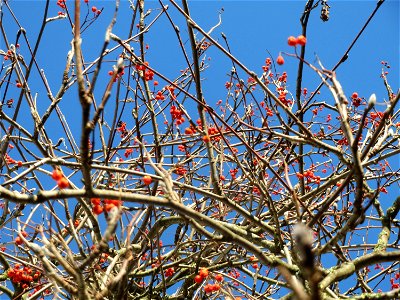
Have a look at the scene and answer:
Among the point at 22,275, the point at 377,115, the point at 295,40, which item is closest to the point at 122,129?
the point at 22,275

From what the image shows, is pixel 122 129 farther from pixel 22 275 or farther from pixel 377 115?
pixel 377 115

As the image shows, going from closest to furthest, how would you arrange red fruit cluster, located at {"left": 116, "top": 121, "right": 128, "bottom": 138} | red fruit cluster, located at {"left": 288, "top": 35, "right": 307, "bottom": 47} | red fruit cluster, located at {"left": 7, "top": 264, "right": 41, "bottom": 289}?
1. red fruit cluster, located at {"left": 288, "top": 35, "right": 307, "bottom": 47}
2. red fruit cluster, located at {"left": 7, "top": 264, "right": 41, "bottom": 289}
3. red fruit cluster, located at {"left": 116, "top": 121, "right": 128, "bottom": 138}

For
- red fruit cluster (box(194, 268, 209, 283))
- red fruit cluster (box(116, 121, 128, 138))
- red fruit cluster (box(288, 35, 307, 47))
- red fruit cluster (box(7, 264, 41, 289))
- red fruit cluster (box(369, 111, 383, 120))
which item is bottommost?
red fruit cluster (box(7, 264, 41, 289))

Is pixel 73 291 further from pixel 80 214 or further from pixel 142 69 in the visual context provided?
pixel 80 214

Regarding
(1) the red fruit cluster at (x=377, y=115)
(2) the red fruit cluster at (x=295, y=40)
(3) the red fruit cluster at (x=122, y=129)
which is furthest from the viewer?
(3) the red fruit cluster at (x=122, y=129)

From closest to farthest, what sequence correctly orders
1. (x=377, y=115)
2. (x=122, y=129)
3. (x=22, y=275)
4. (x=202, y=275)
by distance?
(x=202, y=275) → (x=22, y=275) → (x=377, y=115) → (x=122, y=129)

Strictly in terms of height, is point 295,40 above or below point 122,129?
below

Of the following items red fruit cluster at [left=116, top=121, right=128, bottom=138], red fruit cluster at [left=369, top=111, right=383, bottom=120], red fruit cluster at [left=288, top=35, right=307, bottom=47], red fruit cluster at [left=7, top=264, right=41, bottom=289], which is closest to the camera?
red fruit cluster at [left=288, top=35, right=307, bottom=47]

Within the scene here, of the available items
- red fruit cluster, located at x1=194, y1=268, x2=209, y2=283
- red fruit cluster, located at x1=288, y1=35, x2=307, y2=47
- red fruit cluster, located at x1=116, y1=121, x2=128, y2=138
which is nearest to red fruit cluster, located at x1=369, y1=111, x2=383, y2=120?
red fruit cluster, located at x1=288, y1=35, x2=307, y2=47

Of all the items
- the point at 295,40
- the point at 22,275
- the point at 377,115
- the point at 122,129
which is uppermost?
the point at 377,115

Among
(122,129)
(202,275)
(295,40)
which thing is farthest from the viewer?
(122,129)

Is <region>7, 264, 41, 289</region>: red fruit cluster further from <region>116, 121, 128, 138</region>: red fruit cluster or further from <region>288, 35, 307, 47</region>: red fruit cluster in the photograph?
<region>288, 35, 307, 47</region>: red fruit cluster

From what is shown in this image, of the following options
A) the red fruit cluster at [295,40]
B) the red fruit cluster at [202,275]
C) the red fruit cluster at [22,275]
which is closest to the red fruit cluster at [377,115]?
the red fruit cluster at [295,40]

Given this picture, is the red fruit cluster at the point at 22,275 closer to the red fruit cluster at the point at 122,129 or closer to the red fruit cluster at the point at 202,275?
the red fruit cluster at the point at 202,275
